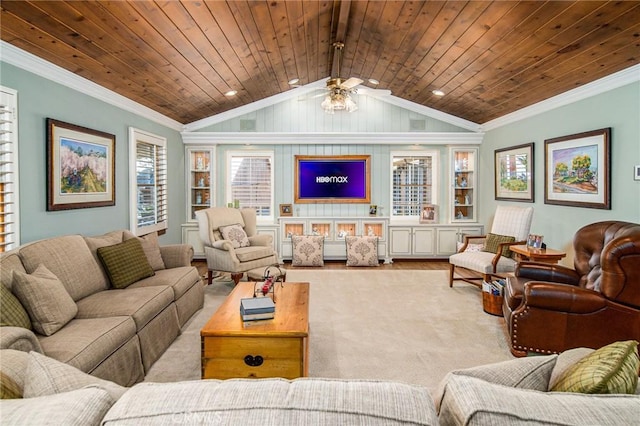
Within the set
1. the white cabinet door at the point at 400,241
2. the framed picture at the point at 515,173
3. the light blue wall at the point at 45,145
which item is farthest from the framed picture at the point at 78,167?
the framed picture at the point at 515,173

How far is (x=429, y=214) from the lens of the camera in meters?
6.98

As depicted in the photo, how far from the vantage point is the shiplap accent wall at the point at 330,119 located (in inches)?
269

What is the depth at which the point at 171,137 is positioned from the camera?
6215 millimetres

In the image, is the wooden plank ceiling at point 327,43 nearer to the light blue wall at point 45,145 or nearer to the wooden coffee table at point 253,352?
the light blue wall at point 45,145

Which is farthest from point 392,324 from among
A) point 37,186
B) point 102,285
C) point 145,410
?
point 37,186

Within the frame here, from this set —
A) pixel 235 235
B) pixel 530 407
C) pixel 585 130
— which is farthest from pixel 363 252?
pixel 530 407

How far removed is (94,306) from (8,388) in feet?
6.16

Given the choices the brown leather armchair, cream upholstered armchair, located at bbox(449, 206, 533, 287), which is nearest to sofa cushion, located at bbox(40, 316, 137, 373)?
the brown leather armchair

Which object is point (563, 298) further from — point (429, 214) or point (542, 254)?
point (429, 214)

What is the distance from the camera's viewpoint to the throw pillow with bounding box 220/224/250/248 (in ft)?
17.2

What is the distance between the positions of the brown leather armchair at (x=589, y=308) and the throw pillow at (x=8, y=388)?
309 centimetres

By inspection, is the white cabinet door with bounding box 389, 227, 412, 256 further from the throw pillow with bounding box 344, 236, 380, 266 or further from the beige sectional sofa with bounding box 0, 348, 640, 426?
the beige sectional sofa with bounding box 0, 348, 640, 426

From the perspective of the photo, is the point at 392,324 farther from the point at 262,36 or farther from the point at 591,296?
the point at 262,36

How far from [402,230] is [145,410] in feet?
20.9
